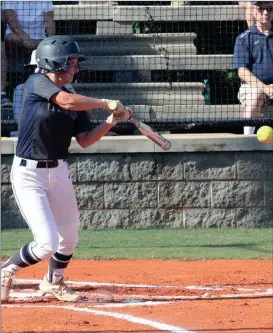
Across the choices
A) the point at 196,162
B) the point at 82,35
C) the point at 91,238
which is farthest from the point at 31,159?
the point at 82,35

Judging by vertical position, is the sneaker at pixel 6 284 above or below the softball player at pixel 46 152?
below

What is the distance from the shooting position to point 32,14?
38.6 ft

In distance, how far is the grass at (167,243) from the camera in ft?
28.3

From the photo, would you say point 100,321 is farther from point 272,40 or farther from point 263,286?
point 272,40

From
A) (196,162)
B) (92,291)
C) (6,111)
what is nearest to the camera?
(92,291)

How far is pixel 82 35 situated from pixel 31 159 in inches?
263

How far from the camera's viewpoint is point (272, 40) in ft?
36.9

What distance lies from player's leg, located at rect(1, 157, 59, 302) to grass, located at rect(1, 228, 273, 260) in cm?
233

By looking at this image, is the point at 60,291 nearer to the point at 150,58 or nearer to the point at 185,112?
the point at 185,112

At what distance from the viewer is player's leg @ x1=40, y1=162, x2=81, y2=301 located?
6207 mm

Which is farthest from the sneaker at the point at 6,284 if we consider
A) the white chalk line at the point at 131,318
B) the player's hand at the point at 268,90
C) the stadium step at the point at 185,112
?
the player's hand at the point at 268,90

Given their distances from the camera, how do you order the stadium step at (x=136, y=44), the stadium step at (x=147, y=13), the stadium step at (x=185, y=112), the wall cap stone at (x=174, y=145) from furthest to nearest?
the stadium step at (x=136, y=44)
the stadium step at (x=147, y=13)
the stadium step at (x=185, y=112)
the wall cap stone at (x=174, y=145)

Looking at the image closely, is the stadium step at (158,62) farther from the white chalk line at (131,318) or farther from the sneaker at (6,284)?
the white chalk line at (131,318)

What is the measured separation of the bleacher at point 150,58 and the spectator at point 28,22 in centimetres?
36
